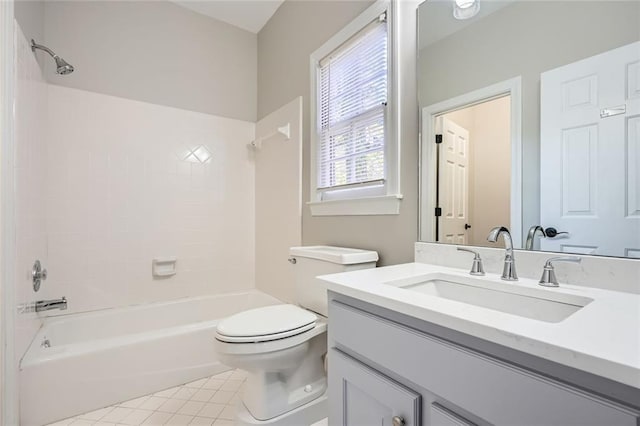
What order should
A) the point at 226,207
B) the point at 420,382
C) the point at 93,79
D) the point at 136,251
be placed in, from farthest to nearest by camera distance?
1. the point at 226,207
2. the point at 136,251
3. the point at 93,79
4. the point at 420,382

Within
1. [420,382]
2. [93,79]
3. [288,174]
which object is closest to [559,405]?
[420,382]

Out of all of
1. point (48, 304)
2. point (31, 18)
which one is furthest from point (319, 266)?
point (31, 18)

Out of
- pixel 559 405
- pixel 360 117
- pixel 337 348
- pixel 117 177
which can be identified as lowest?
pixel 337 348

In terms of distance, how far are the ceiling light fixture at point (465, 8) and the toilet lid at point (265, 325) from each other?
147 cm

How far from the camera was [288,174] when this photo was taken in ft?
7.50

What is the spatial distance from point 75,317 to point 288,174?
170 centimetres

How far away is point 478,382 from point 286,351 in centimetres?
92

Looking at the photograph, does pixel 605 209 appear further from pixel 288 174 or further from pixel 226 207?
→ pixel 226 207

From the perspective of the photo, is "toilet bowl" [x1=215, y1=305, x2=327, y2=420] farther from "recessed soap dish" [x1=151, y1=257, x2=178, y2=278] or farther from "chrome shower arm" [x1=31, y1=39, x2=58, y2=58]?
"chrome shower arm" [x1=31, y1=39, x2=58, y2=58]

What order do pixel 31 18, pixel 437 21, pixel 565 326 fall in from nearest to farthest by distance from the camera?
pixel 565 326 → pixel 437 21 → pixel 31 18

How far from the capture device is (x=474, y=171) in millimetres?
1170

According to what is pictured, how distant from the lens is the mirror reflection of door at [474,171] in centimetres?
108

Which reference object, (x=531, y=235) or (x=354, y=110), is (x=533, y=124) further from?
(x=354, y=110)

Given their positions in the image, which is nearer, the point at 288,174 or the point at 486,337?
the point at 486,337
